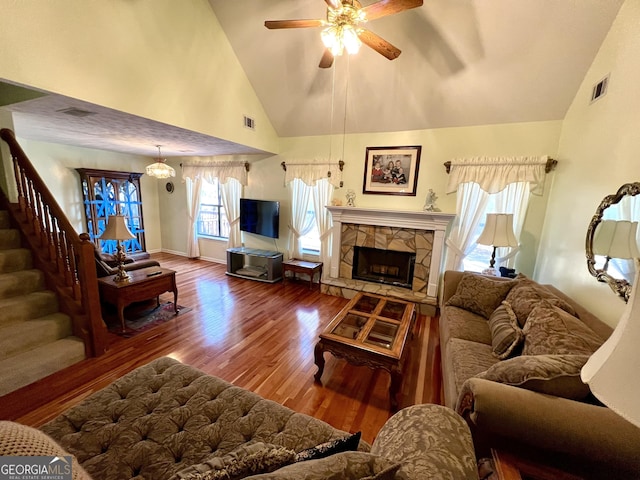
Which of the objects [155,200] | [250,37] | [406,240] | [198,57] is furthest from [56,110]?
[406,240]

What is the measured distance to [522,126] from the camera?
10.4ft

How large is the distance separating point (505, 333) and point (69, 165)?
268 inches

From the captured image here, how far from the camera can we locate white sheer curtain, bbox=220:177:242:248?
522 centimetres

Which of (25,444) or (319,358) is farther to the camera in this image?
(319,358)

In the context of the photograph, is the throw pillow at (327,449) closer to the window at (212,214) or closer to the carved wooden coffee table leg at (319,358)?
the carved wooden coffee table leg at (319,358)

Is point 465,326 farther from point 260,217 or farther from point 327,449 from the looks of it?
point 260,217

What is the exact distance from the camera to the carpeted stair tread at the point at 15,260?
7.75 ft

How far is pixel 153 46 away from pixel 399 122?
2971 mm

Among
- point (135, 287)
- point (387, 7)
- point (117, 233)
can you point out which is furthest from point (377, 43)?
point (135, 287)

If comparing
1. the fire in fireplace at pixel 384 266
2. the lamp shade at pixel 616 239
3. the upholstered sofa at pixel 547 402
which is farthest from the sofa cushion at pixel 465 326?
the fire in fireplace at pixel 384 266

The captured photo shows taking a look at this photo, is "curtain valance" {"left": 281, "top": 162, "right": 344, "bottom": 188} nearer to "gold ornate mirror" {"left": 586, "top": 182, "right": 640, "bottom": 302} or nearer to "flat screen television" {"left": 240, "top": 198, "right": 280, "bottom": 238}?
"flat screen television" {"left": 240, "top": 198, "right": 280, "bottom": 238}

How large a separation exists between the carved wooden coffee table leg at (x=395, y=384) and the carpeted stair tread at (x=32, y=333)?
290 cm

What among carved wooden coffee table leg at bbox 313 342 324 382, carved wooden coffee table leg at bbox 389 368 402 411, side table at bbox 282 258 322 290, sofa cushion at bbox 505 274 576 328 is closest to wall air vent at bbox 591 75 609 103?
sofa cushion at bbox 505 274 576 328

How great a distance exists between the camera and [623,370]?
59 centimetres
